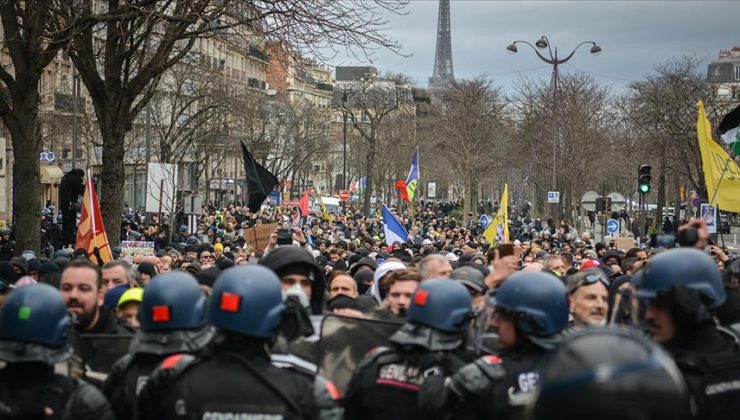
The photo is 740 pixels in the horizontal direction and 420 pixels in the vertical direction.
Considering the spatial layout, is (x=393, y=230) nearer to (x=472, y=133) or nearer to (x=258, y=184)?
(x=258, y=184)

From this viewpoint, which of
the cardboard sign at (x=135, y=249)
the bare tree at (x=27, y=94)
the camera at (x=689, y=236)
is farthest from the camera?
the cardboard sign at (x=135, y=249)

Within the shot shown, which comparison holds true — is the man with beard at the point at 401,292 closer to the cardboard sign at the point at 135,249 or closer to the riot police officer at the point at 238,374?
the riot police officer at the point at 238,374

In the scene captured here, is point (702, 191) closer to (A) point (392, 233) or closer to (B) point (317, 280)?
(A) point (392, 233)

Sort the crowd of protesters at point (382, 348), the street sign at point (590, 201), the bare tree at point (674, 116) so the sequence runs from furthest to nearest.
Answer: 1. the bare tree at point (674, 116)
2. the street sign at point (590, 201)
3. the crowd of protesters at point (382, 348)

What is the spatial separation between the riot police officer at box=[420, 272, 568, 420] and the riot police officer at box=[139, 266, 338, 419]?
569 mm

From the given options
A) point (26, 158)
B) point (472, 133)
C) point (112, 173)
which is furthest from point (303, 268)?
point (472, 133)

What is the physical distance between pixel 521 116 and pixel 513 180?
14514 millimetres

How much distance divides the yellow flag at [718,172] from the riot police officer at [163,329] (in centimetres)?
1040

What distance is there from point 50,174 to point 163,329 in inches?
2014

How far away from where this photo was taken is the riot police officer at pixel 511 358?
4.75 meters

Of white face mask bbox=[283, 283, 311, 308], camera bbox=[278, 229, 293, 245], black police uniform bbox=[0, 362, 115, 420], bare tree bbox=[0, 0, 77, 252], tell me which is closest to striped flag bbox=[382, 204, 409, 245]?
bare tree bbox=[0, 0, 77, 252]

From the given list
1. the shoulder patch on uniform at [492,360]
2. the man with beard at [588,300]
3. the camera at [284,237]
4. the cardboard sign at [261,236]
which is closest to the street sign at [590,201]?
the cardboard sign at [261,236]

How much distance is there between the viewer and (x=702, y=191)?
46.0 meters

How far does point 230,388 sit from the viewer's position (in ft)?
13.9
